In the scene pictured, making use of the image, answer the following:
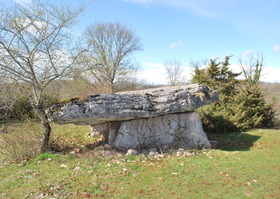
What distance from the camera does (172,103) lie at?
731 centimetres

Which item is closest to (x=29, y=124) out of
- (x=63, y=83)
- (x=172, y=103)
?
(x=63, y=83)

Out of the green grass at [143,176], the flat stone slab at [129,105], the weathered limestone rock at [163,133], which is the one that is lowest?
the green grass at [143,176]

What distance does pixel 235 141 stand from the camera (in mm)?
9070

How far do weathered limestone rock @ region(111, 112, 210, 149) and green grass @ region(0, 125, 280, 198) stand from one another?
0.85 metres

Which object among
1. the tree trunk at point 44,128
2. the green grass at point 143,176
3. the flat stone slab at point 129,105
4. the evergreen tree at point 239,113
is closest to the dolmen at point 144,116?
the flat stone slab at point 129,105

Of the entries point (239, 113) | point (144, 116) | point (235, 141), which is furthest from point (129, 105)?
point (239, 113)

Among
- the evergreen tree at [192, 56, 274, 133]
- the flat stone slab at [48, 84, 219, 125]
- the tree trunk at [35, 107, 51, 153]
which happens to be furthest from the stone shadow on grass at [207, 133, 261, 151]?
the tree trunk at [35, 107, 51, 153]

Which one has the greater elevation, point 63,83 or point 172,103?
point 63,83

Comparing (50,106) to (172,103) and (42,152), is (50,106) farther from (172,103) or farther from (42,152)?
(172,103)

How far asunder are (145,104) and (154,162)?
1996mm

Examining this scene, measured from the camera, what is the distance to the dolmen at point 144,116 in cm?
664

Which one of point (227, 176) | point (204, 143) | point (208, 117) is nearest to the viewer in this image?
point (227, 176)

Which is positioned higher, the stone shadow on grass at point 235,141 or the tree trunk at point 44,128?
the tree trunk at point 44,128

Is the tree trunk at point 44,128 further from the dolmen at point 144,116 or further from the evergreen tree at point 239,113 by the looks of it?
the evergreen tree at point 239,113
